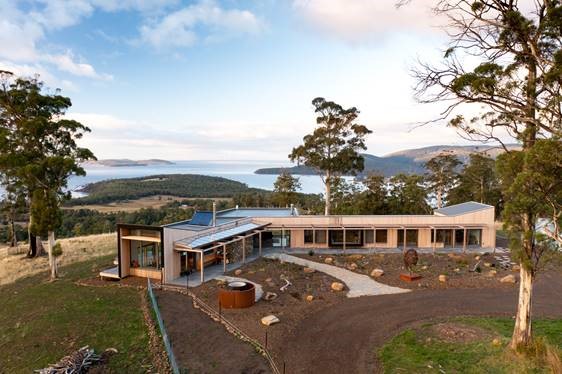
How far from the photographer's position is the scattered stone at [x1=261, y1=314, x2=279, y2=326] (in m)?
12.9

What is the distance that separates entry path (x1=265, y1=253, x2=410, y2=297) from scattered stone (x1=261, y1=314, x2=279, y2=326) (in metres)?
4.80

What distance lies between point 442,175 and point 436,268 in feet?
76.1

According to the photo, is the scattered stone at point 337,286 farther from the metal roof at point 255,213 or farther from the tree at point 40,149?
the tree at point 40,149

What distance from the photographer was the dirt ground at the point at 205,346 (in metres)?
10.1

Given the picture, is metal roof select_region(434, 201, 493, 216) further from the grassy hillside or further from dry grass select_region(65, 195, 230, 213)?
the grassy hillside

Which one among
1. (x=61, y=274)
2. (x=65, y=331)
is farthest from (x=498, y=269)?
(x=61, y=274)

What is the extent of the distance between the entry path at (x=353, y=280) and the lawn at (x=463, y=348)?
3974 mm

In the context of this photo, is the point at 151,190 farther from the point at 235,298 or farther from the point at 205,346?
the point at 205,346

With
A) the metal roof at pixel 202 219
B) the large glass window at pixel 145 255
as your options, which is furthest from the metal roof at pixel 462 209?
the large glass window at pixel 145 255

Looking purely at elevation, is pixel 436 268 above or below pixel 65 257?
above

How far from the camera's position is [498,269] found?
811 inches

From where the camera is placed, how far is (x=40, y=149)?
20.8m

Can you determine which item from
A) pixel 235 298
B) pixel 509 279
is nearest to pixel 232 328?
pixel 235 298

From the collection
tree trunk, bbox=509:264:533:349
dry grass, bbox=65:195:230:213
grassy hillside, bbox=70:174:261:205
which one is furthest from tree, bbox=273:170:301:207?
grassy hillside, bbox=70:174:261:205
